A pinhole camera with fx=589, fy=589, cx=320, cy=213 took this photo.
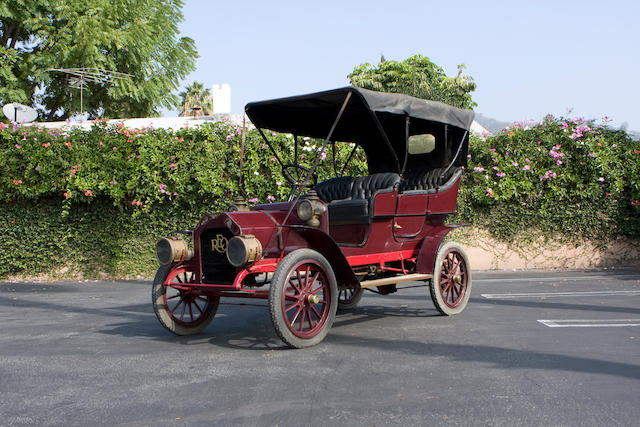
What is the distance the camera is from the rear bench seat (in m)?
5.94

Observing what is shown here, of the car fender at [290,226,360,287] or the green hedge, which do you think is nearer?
the car fender at [290,226,360,287]

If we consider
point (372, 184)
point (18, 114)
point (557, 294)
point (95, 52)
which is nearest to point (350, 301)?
point (372, 184)

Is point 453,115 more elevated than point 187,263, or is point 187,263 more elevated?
point 453,115

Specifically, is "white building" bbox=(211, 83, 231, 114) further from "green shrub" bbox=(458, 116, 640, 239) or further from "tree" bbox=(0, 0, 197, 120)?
"green shrub" bbox=(458, 116, 640, 239)

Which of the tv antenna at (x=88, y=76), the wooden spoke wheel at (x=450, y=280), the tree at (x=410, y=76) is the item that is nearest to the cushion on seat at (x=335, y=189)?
the wooden spoke wheel at (x=450, y=280)

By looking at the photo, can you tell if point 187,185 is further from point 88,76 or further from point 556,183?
point 88,76

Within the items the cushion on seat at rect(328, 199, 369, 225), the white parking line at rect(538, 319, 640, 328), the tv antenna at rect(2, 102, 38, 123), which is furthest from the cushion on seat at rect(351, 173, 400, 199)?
the tv antenna at rect(2, 102, 38, 123)

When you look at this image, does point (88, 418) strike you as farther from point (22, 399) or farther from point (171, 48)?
point (171, 48)

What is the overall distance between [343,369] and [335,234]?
2.10 metres

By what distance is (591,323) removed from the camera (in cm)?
598

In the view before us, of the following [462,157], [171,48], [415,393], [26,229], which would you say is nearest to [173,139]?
[26,229]

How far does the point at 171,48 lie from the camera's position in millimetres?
23844

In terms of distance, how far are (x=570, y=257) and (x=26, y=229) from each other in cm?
1028

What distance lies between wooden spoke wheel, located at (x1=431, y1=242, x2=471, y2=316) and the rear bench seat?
3.31 feet
